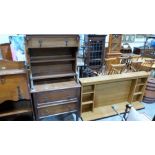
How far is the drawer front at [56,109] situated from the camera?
92.6 inches

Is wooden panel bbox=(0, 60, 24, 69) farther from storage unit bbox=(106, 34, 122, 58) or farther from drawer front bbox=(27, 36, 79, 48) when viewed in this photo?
storage unit bbox=(106, 34, 122, 58)

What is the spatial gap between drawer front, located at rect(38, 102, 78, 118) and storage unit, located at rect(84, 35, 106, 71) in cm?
218

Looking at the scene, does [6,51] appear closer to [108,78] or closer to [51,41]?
[51,41]

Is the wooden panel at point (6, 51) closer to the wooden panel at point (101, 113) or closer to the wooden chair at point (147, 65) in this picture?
the wooden panel at point (101, 113)

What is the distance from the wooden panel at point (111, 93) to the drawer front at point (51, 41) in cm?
114

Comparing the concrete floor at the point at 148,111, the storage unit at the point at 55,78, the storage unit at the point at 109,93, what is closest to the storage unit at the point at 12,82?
the storage unit at the point at 55,78

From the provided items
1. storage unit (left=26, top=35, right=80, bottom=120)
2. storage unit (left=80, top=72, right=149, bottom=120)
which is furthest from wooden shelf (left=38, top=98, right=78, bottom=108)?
storage unit (left=80, top=72, right=149, bottom=120)

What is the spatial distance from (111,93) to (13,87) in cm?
198

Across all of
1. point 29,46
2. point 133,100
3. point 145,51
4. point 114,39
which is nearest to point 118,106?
point 133,100

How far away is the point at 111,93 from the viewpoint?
10.1 ft
